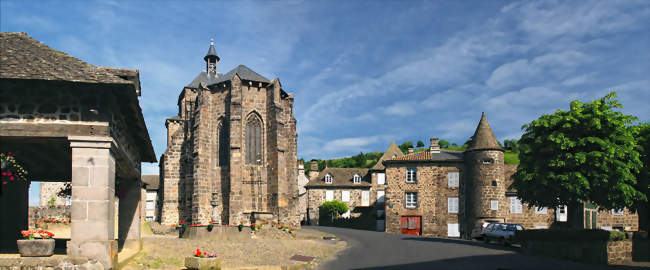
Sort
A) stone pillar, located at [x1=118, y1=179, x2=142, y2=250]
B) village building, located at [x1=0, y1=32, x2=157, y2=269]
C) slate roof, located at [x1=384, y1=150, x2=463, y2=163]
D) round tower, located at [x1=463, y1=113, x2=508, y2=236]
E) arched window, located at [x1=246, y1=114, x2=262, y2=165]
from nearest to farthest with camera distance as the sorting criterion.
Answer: village building, located at [x1=0, y1=32, x2=157, y2=269] → stone pillar, located at [x1=118, y1=179, x2=142, y2=250] → round tower, located at [x1=463, y1=113, x2=508, y2=236] → arched window, located at [x1=246, y1=114, x2=262, y2=165] → slate roof, located at [x1=384, y1=150, x2=463, y2=163]

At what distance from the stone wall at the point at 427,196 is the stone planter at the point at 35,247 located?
3007 centimetres

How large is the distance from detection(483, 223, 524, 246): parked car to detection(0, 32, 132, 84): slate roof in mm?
20646

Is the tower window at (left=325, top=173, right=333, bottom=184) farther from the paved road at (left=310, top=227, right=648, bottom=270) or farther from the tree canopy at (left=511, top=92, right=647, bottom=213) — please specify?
the paved road at (left=310, top=227, right=648, bottom=270)

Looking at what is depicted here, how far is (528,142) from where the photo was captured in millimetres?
23516

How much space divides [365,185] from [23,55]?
143 feet

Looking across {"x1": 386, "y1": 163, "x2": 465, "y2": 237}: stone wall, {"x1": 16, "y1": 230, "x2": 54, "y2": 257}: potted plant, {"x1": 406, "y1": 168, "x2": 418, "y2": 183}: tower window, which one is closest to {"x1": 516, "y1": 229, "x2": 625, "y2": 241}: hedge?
{"x1": 386, "y1": 163, "x2": 465, "y2": 237}: stone wall

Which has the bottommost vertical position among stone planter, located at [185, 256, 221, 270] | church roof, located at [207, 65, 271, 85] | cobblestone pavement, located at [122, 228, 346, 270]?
cobblestone pavement, located at [122, 228, 346, 270]

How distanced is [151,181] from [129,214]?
44.9 metres

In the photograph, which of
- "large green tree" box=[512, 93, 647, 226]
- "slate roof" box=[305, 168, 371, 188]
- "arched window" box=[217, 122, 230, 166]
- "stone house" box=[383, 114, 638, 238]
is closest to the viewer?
"large green tree" box=[512, 93, 647, 226]

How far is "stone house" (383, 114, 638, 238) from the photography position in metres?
34.6

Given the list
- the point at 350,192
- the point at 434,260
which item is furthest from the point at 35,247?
the point at 350,192

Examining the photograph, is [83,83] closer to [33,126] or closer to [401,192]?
[33,126]

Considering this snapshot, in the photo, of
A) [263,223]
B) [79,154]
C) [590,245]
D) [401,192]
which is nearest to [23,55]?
[79,154]

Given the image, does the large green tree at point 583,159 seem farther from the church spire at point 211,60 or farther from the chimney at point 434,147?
the church spire at point 211,60
